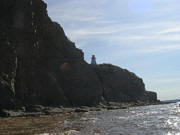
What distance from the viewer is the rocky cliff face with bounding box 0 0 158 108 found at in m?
92.1

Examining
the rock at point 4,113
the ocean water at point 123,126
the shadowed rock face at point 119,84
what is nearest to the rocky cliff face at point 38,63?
→ the rock at point 4,113

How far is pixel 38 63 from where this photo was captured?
4402 inches

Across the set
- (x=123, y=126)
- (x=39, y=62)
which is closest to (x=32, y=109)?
(x=39, y=62)

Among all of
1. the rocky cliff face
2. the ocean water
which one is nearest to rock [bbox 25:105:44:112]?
the rocky cliff face

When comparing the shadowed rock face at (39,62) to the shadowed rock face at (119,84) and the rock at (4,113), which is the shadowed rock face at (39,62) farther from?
the shadowed rock face at (119,84)

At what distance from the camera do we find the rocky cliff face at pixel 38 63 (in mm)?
92062

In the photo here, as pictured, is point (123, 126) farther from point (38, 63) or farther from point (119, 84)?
point (119, 84)

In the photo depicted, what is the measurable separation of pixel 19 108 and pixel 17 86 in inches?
501

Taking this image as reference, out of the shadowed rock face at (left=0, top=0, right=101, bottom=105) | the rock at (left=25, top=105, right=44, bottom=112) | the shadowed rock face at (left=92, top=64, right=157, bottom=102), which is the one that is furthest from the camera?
the shadowed rock face at (left=92, top=64, right=157, bottom=102)

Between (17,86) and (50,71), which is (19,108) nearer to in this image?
(17,86)

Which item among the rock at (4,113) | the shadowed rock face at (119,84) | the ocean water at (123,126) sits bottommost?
the rock at (4,113)

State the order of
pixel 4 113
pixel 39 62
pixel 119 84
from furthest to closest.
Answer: pixel 119 84 → pixel 39 62 → pixel 4 113

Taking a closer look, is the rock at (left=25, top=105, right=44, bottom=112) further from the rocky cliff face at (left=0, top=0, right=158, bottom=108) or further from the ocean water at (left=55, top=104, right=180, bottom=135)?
the ocean water at (left=55, top=104, right=180, bottom=135)

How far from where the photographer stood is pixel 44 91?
107438mm
